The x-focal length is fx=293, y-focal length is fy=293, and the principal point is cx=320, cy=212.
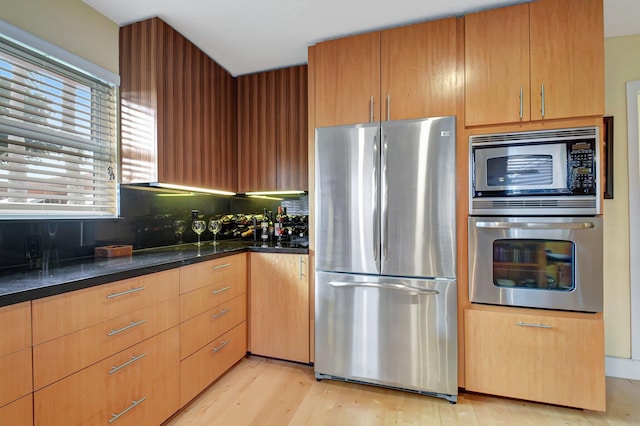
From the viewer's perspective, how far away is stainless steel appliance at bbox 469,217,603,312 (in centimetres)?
169

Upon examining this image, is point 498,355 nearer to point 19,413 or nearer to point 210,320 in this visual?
point 210,320

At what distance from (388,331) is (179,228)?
183cm

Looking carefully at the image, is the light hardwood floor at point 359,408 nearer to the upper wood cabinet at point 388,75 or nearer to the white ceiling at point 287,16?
the upper wood cabinet at point 388,75

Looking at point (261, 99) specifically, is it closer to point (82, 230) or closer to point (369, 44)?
point (369, 44)

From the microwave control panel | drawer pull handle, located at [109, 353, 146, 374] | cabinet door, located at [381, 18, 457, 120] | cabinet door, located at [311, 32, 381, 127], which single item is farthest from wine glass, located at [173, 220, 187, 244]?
the microwave control panel

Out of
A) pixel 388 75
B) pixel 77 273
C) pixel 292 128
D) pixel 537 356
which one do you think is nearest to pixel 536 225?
pixel 537 356

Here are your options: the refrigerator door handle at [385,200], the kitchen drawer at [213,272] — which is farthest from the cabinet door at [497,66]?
Result: the kitchen drawer at [213,272]

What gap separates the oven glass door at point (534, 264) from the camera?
68.9 inches

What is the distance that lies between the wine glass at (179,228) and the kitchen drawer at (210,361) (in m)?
0.93

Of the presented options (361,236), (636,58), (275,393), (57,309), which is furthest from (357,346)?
(636,58)

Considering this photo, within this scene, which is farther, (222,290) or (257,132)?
(257,132)

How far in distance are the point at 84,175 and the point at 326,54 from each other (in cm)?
182

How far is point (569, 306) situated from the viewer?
5.67ft

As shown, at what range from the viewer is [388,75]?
6.62ft
